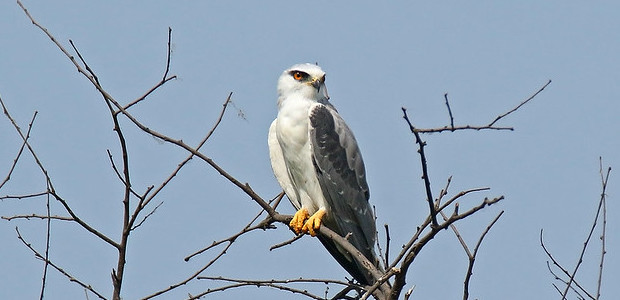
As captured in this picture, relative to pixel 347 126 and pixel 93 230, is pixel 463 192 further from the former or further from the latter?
pixel 347 126

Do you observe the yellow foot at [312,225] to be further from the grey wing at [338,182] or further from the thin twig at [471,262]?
the thin twig at [471,262]

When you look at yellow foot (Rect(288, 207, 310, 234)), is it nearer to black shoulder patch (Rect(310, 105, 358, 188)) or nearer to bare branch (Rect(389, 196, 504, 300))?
black shoulder patch (Rect(310, 105, 358, 188))

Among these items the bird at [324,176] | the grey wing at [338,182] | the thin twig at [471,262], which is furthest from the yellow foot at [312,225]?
the thin twig at [471,262]

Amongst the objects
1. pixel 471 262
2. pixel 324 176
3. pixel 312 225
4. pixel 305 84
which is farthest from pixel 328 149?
pixel 471 262

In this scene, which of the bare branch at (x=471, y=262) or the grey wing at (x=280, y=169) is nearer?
the bare branch at (x=471, y=262)

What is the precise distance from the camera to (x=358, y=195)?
615cm

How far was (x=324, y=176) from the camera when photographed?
20.0ft

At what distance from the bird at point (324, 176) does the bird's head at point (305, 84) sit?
18 cm

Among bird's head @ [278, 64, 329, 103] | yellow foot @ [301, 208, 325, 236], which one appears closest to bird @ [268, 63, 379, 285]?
yellow foot @ [301, 208, 325, 236]

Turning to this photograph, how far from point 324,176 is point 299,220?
369 mm

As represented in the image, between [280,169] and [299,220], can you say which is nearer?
[299,220]

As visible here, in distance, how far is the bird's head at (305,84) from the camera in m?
6.50

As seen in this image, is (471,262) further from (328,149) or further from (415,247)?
(328,149)

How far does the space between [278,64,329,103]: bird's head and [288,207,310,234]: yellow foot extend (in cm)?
92
